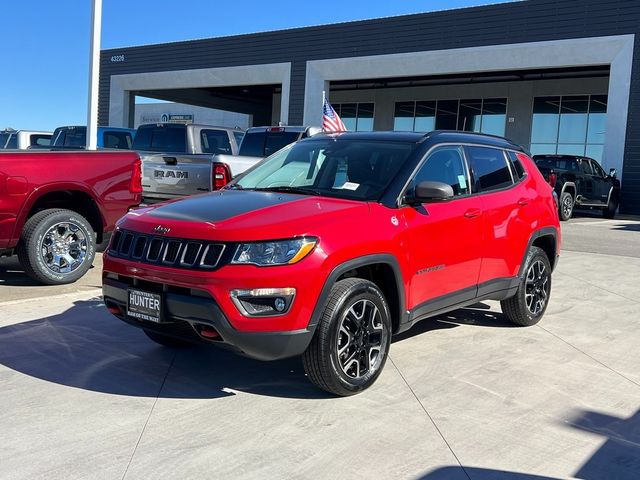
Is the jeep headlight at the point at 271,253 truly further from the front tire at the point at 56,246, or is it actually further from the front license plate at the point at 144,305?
the front tire at the point at 56,246

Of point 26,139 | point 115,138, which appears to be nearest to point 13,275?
point 115,138

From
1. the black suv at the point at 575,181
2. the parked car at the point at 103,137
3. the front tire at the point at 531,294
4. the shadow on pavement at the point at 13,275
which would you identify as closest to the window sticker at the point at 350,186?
the front tire at the point at 531,294

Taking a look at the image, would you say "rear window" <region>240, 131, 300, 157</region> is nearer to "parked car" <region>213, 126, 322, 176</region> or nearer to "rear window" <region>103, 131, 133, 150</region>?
"parked car" <region>213, 126, 322, 176</region>

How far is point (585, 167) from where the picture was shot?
19.2m

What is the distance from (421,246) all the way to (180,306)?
1.78 m

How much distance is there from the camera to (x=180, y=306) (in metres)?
3.86

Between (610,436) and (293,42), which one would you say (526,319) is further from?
(293,42)

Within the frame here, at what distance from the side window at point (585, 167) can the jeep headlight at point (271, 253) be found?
55.8 ft

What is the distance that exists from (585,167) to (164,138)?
12792 millimetres

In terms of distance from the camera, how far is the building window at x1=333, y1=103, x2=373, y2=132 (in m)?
34.5

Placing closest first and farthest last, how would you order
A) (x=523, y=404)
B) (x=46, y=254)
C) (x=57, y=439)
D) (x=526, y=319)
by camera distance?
(x=57, y=439) → (x=523, y=404) → (x=526, y=319) → (x=46, y=254)

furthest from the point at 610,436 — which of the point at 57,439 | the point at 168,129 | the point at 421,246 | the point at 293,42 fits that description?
the point at 293,42

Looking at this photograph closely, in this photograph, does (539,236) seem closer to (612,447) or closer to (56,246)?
(612,447)

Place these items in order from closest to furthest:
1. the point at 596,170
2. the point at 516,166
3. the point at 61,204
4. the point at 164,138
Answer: the point at 516,166 → the point at 61,204 → the point at 164,138 → the point at 596,170
